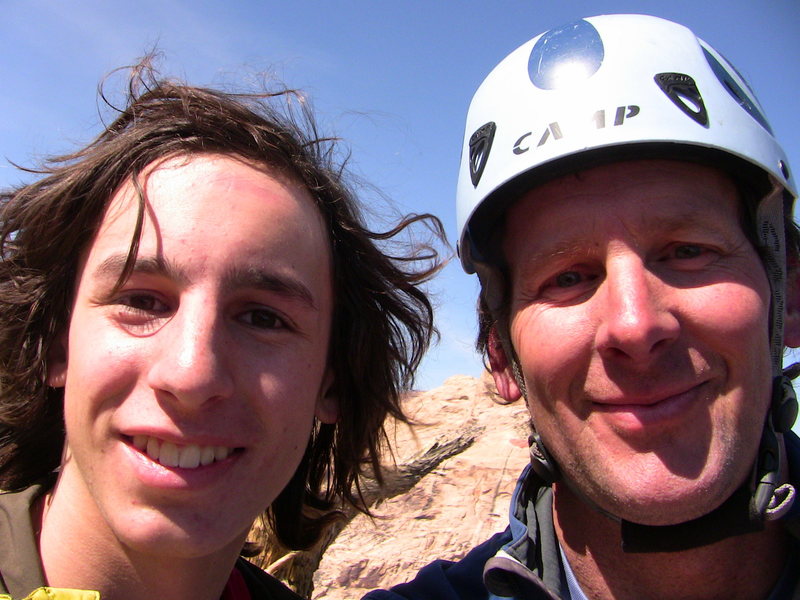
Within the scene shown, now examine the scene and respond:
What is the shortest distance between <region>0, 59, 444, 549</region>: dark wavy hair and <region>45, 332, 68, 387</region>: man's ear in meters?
0.02

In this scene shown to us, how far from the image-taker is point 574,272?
2.09m

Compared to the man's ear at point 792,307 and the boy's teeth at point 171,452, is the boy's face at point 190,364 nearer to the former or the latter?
the boy's teeth at point 171,452

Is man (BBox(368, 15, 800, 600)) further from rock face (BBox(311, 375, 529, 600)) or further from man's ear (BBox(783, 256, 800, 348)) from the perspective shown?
rock face (BBox(311, 375, 529, 600))

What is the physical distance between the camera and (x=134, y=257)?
1899 mm

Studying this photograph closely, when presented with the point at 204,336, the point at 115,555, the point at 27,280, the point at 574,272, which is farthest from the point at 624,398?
the point at 27,280

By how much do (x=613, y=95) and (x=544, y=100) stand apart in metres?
0.25

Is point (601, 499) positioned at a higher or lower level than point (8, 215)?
lower

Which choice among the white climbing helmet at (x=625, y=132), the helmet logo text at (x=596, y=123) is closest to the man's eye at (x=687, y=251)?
the white climbing helmet at (x=625, y=132)

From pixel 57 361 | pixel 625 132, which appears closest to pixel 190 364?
pixel 57 361

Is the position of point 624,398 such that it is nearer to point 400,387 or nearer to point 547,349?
point 547,349

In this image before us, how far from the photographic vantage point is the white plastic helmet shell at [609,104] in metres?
2.14

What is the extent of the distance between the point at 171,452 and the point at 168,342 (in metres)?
0.32

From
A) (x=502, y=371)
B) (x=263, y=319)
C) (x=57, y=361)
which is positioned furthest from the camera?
(x=502, y=371)

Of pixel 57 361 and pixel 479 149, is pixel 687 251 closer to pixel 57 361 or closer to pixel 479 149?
pixel 479 149
